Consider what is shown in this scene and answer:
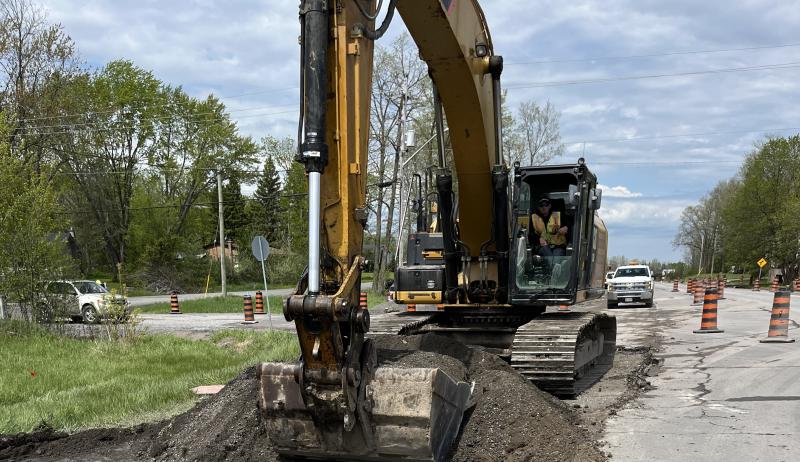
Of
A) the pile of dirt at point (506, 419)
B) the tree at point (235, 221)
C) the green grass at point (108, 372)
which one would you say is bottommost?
the green grass at point (108, 372)

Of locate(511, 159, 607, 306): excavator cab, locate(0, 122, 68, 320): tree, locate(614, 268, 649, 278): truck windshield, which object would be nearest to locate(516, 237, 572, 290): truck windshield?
locate(511, 159, 607, 306): excavator cab

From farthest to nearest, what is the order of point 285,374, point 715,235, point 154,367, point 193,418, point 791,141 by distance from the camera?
point 715,235 → point 791,141 → point 154,367 → point 193,418 → point 285,374

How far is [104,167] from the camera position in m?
53.1

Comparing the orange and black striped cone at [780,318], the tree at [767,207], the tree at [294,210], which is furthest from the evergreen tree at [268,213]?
the orange and black striped cone at [780,318]

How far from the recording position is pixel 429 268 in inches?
528

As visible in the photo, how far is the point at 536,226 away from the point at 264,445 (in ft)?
18.8

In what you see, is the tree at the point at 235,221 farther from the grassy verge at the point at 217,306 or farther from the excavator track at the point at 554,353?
the excavator track at the point at 554,353

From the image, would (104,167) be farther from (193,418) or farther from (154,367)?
(193,418)

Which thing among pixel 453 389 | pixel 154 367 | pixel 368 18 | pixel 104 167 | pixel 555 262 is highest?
pixel 104 167

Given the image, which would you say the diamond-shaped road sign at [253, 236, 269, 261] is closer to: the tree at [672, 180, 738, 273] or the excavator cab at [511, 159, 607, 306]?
the excavator cab at [511, 159, 607, 306]

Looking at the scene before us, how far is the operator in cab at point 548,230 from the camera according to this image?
10.2 meters

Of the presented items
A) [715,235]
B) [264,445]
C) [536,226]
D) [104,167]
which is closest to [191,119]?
[104,167]

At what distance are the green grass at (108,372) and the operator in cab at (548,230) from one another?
14.4 ft

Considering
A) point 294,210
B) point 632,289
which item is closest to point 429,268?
point 632,289
